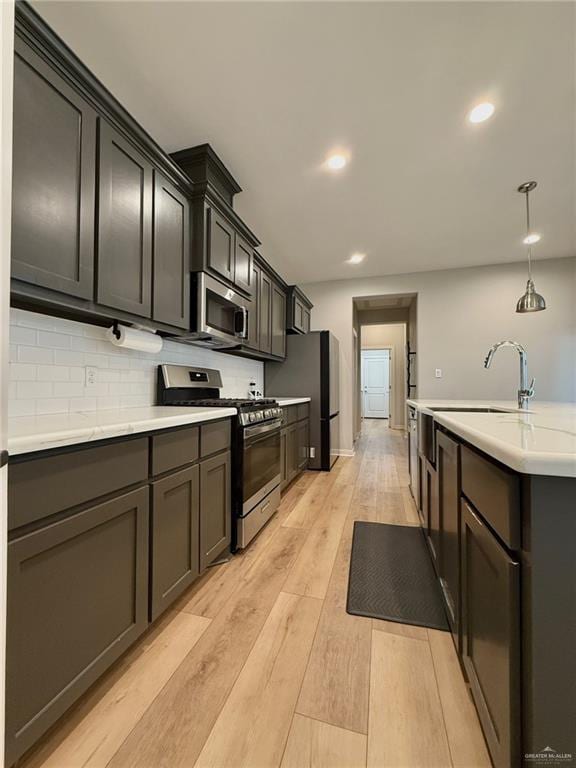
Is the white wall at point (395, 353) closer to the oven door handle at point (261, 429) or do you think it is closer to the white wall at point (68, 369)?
the oven door handle at point (261, 429)

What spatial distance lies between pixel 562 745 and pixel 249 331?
269cm

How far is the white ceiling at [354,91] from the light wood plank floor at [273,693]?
8.53 ft

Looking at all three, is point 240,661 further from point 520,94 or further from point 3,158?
point 520,94

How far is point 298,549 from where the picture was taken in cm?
205

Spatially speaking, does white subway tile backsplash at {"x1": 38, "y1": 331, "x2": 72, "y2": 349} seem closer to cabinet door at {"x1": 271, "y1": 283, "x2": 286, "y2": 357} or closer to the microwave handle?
the microwave handle

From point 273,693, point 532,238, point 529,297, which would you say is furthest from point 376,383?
point 273,693

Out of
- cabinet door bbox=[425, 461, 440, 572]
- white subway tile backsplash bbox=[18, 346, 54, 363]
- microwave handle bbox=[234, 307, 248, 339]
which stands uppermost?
microwave handle bbox=[234, 307, 248, 339]

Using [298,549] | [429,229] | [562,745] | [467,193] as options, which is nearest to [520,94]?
[467,193]

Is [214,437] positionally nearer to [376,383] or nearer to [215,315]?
[215,315]

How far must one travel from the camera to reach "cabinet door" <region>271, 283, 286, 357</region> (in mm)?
3580

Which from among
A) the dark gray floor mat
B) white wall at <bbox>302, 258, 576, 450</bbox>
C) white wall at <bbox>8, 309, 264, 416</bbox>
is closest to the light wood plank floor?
the dark gray floor mat

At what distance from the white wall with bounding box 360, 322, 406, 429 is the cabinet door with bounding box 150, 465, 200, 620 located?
273 inches

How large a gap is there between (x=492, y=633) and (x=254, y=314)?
2686 millimetres

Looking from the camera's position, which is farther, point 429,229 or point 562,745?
point 429,229
